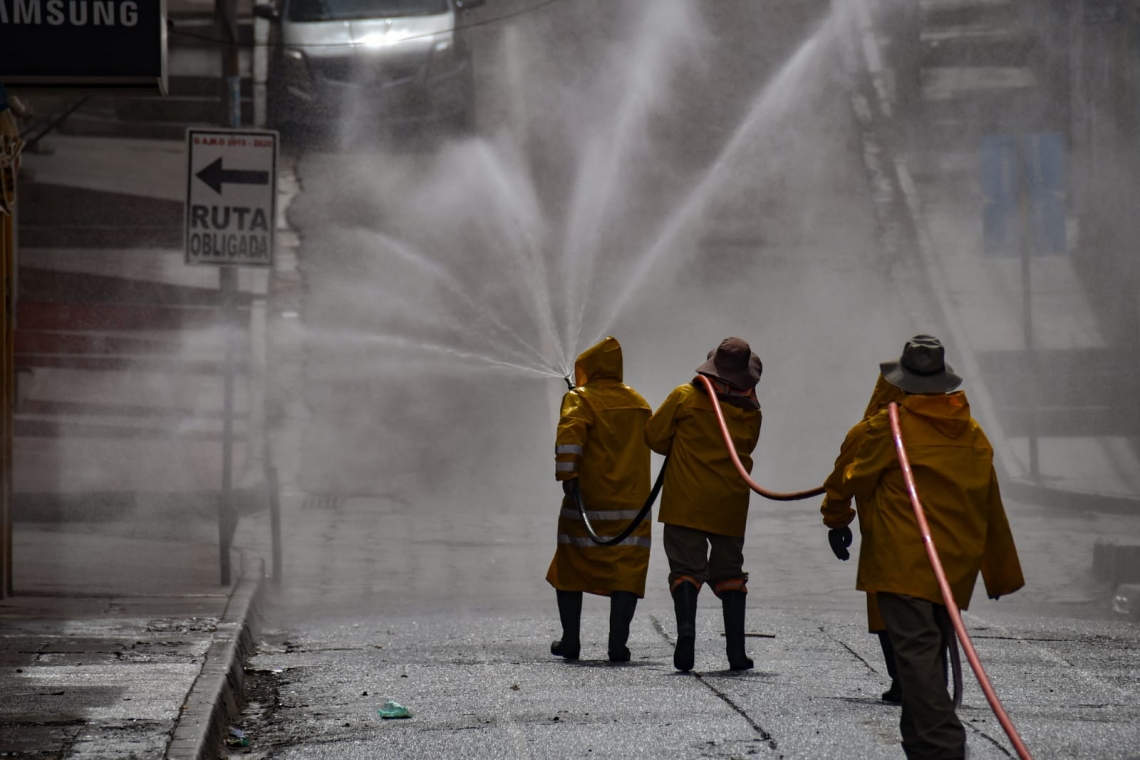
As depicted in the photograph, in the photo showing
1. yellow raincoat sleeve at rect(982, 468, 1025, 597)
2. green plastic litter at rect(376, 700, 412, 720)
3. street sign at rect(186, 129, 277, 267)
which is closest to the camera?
yellow raincoat sleeve at rect(982, 468, 1025, 597)

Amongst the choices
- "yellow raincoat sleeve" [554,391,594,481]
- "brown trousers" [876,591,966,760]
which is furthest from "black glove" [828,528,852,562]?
"yellow raincoat sleeve" [554,391,594,481]

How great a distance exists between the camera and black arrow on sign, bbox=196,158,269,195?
9.66 meters

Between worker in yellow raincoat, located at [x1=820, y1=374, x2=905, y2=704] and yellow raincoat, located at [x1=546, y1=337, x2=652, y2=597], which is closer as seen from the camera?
worker in yellow raincoat, located at [x1=820, y1=374, x2=905, y2=704]

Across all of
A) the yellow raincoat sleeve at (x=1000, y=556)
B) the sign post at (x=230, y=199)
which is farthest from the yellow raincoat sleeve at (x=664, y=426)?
the sign post at (x=230, y=199)

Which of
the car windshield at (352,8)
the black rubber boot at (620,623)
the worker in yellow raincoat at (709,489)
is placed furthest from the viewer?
the car windshield at (352,8)

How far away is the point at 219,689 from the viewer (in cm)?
621

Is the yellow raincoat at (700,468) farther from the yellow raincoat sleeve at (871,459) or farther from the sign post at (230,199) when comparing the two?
the sign post at (230,199)

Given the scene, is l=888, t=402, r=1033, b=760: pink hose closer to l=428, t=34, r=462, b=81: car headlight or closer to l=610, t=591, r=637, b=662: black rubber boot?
l=610, t=591, r=637, b=662: black rubber boot

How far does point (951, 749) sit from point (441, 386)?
11.8 metres

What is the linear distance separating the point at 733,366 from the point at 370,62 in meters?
14.4

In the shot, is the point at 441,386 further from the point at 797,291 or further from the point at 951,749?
the point at 951,749

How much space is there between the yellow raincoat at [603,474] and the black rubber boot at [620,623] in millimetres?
39

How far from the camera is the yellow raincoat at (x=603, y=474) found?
7.41 meters

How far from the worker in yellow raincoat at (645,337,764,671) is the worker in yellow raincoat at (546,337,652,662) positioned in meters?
0.31
